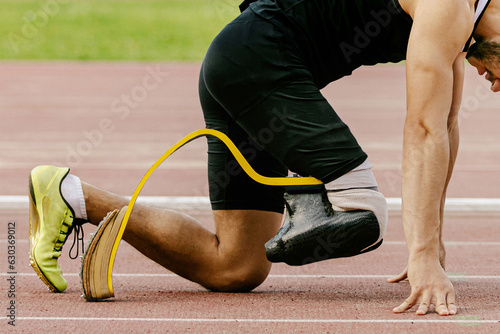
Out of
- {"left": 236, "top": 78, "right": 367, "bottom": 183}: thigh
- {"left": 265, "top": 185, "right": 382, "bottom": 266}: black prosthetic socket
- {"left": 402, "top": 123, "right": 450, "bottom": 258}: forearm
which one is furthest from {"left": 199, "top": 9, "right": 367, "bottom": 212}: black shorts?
{"left": 402, "top": 123, "right": 450, "bottom": 258}: forearm

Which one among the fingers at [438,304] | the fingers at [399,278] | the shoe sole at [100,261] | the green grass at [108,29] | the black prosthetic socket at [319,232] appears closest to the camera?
the fingers at [438,304]

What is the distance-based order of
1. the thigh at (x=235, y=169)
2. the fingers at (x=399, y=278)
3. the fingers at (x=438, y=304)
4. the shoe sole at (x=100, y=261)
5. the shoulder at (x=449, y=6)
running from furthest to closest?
the fingers at (x=399, y=278) → the thigh at (x=235, y=169) → the shoe sole at (x=100, y=261) → the fingers at (x=438, y=304) → the shoulder at (x=449, y=6)

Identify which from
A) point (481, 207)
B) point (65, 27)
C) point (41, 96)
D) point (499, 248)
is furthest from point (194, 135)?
point (65, 27)

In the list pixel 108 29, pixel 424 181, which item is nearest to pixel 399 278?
pixel 424 181

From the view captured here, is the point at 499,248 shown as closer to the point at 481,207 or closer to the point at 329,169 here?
the point at 481,207

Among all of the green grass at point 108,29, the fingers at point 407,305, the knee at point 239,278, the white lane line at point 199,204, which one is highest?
the fingers at point 407,305

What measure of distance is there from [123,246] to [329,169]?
6.70ft

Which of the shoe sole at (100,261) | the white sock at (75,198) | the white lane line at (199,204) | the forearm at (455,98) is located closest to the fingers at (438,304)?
the forearm at (455,98)

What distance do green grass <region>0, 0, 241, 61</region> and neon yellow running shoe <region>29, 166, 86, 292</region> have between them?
59.5 ft

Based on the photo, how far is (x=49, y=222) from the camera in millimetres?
3674

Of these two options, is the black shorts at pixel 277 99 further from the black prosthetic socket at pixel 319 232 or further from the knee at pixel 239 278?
the knee at pixel 239 278

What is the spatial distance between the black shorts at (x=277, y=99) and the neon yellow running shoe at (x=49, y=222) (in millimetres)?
767

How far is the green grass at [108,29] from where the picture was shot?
22438 mm

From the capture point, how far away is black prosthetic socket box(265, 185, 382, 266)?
3291mm
